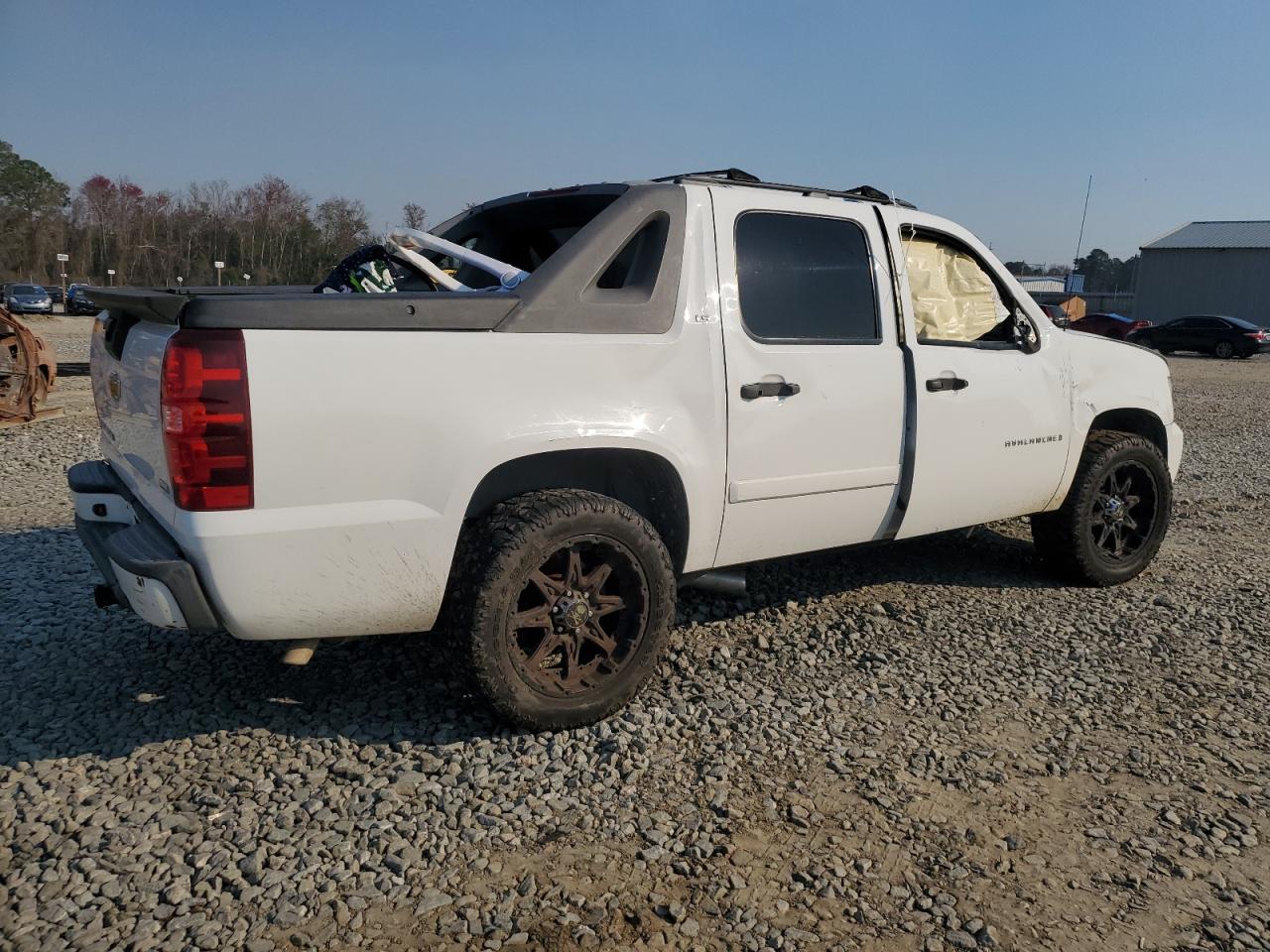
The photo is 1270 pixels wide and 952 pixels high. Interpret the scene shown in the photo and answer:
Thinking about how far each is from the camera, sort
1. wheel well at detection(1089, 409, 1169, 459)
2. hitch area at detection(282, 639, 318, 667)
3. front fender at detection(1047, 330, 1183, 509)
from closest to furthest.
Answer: hitch area at detection(282, 639, 318, 667) < front fender at detection(1047, 330, 1183, 509) < wheel well at detection(1089, 409, 1169, 459)

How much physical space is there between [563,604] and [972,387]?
2220 millimetres

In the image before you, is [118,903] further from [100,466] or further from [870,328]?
[870,328]

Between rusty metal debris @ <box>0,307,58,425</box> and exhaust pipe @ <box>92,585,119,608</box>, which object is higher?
rusty metal debris @ <box>0,307,58,425</box>

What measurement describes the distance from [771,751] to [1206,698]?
189 cm

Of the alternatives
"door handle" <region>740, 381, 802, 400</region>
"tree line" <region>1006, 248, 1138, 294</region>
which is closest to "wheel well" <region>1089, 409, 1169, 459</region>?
"door handle" <region>740, 381, 802, 400</region>

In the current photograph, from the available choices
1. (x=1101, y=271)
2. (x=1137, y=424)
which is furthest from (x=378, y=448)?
(x=1101, y=271)

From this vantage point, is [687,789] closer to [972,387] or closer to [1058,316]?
[972,387]

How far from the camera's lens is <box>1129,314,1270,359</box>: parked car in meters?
32.3

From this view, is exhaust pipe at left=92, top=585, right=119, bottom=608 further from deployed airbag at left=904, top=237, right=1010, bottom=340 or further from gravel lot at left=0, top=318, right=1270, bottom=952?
deployed airbag at left=904, top=237, right=1010, bottom=340

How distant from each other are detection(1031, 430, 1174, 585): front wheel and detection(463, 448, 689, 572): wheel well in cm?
250

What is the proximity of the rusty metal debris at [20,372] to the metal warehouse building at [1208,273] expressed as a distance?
2068 inches

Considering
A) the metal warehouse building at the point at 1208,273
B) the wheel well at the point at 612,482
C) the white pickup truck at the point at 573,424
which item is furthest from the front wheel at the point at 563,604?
the metal warehouse building at the point at 1208,273

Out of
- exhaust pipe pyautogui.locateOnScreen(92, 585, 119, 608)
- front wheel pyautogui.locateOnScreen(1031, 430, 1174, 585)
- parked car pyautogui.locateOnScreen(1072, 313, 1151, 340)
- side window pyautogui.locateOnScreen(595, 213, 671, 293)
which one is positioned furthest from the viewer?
parked car pyautogui.locateOnScreen(1072, 313, 1151, 340)

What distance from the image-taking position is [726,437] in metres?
3.63
